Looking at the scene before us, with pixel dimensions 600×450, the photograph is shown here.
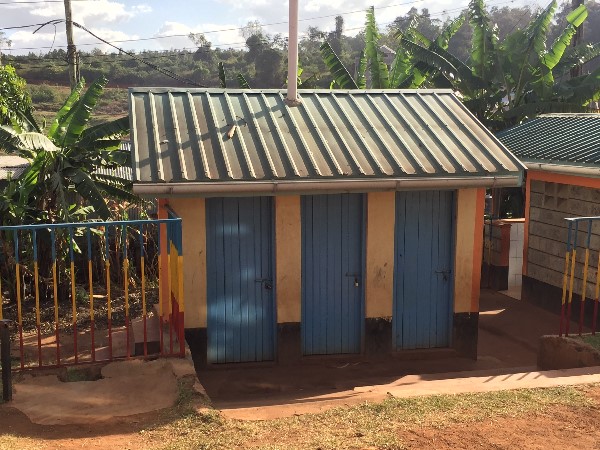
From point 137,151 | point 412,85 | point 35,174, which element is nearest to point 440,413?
point 137,151

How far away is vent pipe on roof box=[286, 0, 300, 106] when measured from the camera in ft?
30.4

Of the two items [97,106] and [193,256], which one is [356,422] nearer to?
[193,256]

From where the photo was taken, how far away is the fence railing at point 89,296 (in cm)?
738

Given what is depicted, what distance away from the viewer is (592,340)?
8117 millimetres

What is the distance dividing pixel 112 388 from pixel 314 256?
10.5 ft

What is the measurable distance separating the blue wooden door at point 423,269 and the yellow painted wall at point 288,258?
138cm

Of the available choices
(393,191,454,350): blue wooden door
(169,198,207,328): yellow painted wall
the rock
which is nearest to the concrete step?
(169,198,207,328): yellow painted wall

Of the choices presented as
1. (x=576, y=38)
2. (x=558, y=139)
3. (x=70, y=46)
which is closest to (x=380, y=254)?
(x=558, y=139)

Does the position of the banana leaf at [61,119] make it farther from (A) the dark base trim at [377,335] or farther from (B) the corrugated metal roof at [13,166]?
(B) the corrugated metal roof at [13,166]

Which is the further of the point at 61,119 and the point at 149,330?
the point at 61,119

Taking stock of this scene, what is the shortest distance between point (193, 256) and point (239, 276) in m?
0.68

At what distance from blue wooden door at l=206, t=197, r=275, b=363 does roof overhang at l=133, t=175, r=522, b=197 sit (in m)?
0.66

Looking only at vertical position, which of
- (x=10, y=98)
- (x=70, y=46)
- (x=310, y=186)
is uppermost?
(x=70, y=46)

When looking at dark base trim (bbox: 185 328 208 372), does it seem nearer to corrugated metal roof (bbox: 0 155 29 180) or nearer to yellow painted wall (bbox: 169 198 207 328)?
yellow painted wall (bbox: 169 198 207 328)
